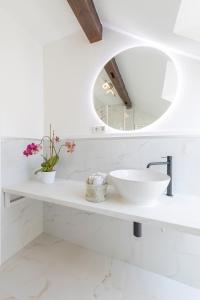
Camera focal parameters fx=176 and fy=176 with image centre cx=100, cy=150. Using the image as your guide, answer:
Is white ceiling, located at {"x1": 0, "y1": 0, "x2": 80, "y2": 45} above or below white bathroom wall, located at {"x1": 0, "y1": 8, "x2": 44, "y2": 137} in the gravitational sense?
above

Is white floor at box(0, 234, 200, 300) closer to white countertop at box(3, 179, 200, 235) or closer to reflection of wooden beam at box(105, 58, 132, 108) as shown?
white countertop at box(3, 179, 200, 235)

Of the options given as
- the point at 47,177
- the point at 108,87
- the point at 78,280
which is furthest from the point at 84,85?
the point at 78,280

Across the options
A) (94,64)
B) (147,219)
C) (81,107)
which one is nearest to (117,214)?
(147,219)

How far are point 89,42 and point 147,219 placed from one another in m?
1.58

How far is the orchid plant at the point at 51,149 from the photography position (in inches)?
65.2

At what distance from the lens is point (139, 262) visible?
1.47 metres

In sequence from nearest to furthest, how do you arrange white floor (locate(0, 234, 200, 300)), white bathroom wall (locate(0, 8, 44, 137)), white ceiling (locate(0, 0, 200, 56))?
white ceiling (locate(0, 0, 200, 56))
white floor (locate(0, 234, 200, 300))
white bathroom wall (locate(0, 8, 44, 137))

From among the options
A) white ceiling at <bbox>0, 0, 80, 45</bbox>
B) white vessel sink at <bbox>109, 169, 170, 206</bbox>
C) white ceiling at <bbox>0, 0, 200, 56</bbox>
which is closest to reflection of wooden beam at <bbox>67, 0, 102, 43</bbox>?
white ceiling at <bbox>0, 0, 200, 56</bbox>

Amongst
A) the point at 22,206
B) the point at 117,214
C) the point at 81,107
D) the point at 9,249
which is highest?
the point at 81,107

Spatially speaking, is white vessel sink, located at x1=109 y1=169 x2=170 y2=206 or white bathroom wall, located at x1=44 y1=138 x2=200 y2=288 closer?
white vessel sink, located at x1=109 y1=169 x2=170 y2=206

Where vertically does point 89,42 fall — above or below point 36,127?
above

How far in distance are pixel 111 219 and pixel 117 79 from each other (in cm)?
125

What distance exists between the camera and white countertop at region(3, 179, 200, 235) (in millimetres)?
881

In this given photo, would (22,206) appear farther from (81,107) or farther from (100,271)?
(81,107)
